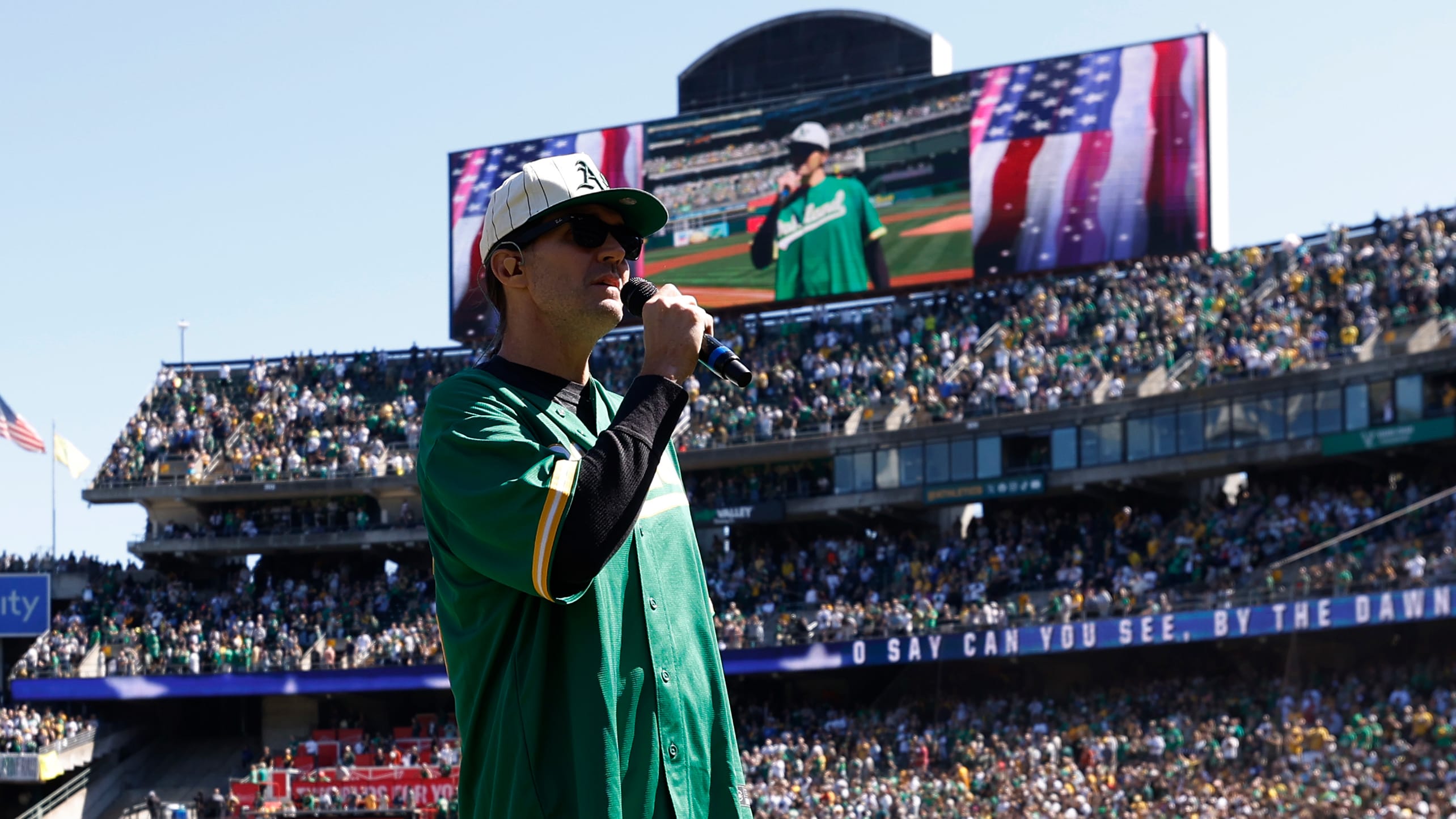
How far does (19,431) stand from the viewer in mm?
42125

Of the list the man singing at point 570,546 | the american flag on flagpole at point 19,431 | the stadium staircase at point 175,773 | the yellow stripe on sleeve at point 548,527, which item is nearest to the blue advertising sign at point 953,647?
the stadium staircase at point 175,773

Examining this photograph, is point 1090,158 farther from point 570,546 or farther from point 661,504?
point 570,546

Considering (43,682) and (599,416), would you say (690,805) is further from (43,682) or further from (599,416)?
(43,682)

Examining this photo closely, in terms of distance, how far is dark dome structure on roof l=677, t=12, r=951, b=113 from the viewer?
46.3m

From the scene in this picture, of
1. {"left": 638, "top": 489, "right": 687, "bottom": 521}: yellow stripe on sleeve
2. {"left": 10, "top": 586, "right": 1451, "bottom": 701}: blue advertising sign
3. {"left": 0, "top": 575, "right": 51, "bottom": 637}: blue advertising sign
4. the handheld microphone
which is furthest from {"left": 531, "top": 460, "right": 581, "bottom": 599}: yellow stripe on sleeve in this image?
{"left": 0, "top": 575, "right": 51, "bottom": 637}: blue advertising sign

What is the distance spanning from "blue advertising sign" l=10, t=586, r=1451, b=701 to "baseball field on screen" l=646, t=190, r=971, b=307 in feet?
32.1

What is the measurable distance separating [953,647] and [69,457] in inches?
944

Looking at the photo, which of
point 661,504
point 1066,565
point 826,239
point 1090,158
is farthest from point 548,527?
point 826,239

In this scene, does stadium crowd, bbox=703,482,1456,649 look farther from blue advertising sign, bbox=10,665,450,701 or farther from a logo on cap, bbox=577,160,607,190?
a logo on cap, bbox=577,160,607,190

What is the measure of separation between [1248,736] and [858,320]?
1753cm

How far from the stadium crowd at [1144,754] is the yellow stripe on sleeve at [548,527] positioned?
2418 cm

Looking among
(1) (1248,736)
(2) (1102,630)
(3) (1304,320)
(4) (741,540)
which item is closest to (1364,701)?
(1) (1248,736)

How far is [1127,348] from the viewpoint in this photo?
38594mm

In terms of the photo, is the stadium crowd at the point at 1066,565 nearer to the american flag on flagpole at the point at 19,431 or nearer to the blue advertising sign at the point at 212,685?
the blue advertising sign at the point at 212,685
